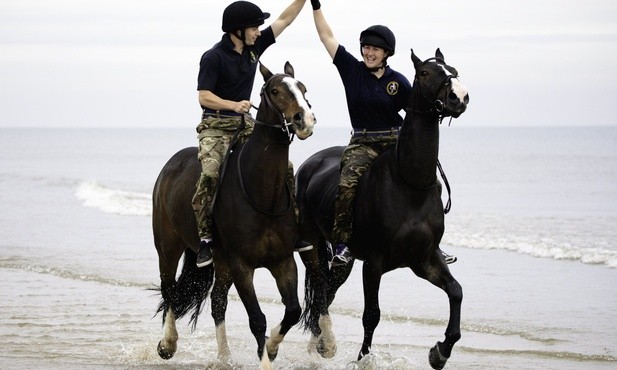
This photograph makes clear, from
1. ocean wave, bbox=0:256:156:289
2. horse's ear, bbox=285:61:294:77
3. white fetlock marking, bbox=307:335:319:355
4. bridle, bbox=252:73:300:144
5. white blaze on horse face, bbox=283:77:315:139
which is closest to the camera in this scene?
white blaze on horse face, bbox=283:77:315:139

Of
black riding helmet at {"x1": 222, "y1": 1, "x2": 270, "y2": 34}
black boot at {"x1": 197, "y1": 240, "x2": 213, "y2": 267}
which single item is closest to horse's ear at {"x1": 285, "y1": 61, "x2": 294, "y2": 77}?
black riding helmet at {"x1": 222, "y1": 1, "x2": 270, "y2": 34}

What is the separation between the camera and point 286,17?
9.02 m

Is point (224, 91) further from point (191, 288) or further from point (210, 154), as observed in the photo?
point (191, 288)

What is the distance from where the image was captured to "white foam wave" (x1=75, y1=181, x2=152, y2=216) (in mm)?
26000

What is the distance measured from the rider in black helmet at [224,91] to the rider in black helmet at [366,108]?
0.85 m

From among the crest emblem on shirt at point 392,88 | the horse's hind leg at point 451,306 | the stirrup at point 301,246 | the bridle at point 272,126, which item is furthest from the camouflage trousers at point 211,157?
the horse's hind leg at point 451,306

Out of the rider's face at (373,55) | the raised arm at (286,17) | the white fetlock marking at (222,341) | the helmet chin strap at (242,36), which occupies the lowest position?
the white fetlock marking at (222,341)

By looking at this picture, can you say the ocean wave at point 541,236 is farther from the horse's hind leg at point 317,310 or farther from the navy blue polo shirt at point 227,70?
the navy blue polo shirt at point 227,70

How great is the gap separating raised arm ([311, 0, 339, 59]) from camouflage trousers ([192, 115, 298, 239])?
3.34 ft

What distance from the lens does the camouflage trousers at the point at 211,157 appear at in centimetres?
797

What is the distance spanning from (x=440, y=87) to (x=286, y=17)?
199 cm

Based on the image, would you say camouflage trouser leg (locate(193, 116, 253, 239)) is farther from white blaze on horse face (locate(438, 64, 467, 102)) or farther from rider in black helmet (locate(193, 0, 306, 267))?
white blaze on horse face (locate(438, 64, 467, 102))

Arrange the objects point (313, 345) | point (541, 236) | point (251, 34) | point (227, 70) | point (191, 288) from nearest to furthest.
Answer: point (251, 34)
point (227, 70)
point (313, 345)
point (191, 288)
point (541, 236)

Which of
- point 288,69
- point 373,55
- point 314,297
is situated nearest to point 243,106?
point 288,69
